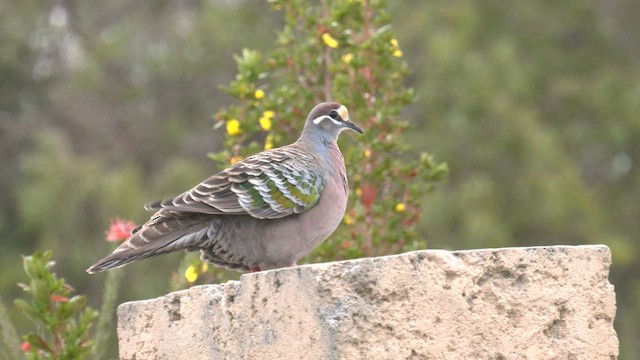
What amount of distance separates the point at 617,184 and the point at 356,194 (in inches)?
476

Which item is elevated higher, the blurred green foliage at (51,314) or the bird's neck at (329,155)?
the bird's neck at (329,155)

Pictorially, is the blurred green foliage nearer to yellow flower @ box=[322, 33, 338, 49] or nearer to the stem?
the stem

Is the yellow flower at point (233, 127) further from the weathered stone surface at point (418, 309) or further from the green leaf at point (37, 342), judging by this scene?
the weathered stone surface at point (418, 309)

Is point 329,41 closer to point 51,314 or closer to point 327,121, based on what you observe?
point 327,121

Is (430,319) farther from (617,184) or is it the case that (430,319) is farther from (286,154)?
(617,184)

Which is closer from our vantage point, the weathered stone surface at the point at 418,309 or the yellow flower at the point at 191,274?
the weathered stone surface at the point at 418,309

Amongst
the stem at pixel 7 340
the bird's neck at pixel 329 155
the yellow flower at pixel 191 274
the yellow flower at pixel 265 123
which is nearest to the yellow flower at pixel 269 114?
the yellow flower at pixel 265 123

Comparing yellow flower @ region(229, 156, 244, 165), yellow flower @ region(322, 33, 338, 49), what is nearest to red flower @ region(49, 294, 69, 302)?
yellow flower @ region(229, 156, 244, 165)

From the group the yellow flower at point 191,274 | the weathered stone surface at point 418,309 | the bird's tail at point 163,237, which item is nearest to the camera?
the weathered stone surface at point 418,309

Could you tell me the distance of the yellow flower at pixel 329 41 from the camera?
8.04 meters

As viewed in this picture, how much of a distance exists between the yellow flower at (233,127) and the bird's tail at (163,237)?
6.26ft

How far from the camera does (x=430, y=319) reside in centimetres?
453

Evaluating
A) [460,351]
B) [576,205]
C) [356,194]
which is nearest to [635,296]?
[576,205]

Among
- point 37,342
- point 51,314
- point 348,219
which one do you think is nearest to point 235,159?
point 348,219
